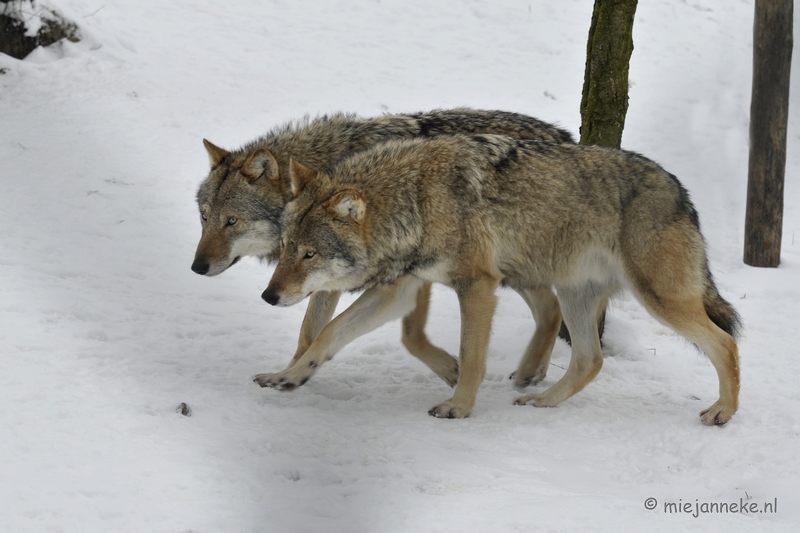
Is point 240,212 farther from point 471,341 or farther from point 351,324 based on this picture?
point 471,341

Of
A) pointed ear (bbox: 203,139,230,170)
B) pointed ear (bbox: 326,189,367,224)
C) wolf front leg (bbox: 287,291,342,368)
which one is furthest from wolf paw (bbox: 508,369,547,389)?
pointed ear (bbox: 203,139,230,170)

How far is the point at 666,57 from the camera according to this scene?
11586mm

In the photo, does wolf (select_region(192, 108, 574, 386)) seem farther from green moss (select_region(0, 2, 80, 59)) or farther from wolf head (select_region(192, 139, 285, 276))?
green moss (select_region(0, 2, 80, 59))

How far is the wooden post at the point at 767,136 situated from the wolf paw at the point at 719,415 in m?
3.24

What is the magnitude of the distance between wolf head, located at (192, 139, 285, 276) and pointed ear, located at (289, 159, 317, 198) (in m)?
0.29

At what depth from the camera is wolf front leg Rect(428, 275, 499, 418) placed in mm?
4598

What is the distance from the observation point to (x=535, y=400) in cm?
502

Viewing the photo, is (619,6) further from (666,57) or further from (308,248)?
(666,57)

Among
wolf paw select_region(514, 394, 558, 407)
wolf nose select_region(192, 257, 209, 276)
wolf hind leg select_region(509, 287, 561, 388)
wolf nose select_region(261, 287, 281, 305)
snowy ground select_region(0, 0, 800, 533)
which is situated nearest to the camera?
snowy ground select_region(0, 0, 800, 533)

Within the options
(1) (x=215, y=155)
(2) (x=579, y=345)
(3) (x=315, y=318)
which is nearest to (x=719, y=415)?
(2) (x=579, y=345)

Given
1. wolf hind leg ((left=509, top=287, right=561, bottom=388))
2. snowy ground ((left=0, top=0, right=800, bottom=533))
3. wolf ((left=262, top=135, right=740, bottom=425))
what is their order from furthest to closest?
wolf hind leg ((left=509, top=287, right=561, bottom=388)), wolf ((left=262, top=135, right=740, bottom=425)), snowy ground ((left=0, top=0, right=800, bottom=533))

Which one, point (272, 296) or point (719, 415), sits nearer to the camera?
point (272, 296)

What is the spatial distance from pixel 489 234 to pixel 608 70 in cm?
210

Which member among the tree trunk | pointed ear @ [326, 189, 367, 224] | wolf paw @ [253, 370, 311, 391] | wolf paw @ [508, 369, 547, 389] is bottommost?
wolf paw @ [508, 369, 547, 389]
